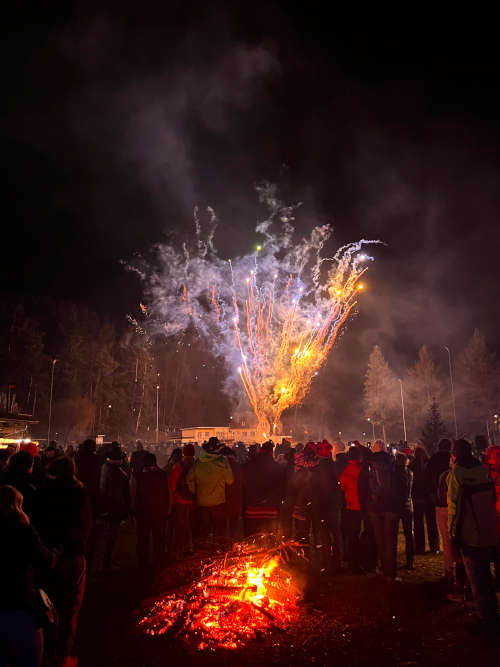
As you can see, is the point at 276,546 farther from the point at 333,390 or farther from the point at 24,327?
the point at 333,390

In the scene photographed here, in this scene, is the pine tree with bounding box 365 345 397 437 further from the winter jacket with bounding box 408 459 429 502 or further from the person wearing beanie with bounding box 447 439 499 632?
the person wearing beanie with bounding box 447 439 499 632

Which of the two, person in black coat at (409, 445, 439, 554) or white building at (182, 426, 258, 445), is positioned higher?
white building at (182, 426, 258, 445)

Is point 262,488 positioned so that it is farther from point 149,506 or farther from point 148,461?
point 148,461

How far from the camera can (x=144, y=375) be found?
6312 centimetres

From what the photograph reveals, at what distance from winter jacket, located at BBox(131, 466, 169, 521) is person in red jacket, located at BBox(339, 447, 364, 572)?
2.98 metres

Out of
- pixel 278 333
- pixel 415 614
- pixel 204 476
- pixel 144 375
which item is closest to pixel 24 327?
pixel 144 375

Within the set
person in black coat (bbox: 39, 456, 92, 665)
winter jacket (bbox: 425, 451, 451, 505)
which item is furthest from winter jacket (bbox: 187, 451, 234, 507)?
winter jacket (bbox: 425, 451, 451, 505)

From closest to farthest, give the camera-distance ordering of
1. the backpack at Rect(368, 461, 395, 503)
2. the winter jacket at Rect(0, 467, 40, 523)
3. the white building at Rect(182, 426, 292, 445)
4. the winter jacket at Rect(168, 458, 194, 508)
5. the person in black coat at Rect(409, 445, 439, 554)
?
the winter jacket at Rect(0, 467, 40, 523)
the backpack at Rect(368, 461, 395, 503)
the winter jacket at Rect(168, 458, 194, 508)
the person in black coat at Rect(409, 445, 439, 554)
the white building at Rect(182, 426, 292, 445)

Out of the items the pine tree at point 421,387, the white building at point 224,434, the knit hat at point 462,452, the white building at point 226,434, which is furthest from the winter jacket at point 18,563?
the pine tree at point 421,387

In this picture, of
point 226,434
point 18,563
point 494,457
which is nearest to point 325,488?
point 494,457

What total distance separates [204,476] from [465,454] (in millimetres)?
4048

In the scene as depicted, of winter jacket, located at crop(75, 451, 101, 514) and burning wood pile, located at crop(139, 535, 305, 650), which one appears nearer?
burning wood pile, located at crop(139, 535, 305, 650)

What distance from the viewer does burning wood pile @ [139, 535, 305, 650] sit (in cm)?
537

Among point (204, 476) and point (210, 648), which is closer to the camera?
point (210, 648)
